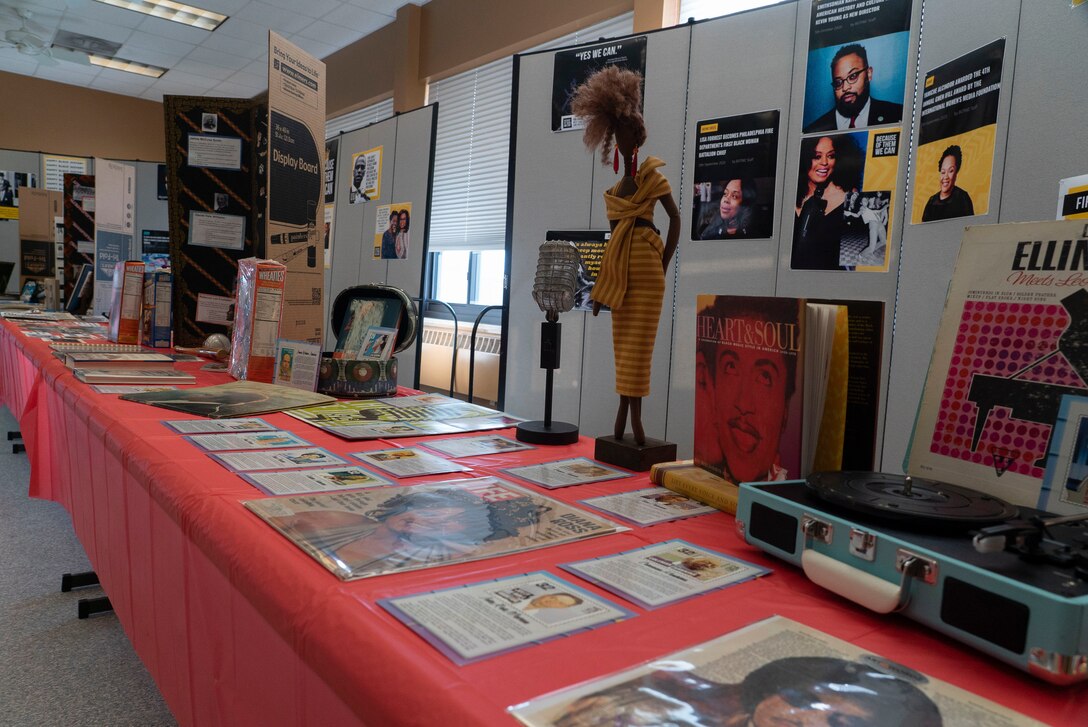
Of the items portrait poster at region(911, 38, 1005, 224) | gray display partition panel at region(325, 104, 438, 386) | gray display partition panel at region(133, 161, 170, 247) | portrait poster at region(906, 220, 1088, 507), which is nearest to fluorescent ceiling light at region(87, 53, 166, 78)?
gray display partition panel at region(133, 161, 170, 247)

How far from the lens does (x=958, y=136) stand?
2.17m

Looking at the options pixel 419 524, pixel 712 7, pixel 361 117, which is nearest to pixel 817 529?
pixel 419 524

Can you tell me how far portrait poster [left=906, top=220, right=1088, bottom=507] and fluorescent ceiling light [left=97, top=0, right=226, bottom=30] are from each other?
23.3 feet

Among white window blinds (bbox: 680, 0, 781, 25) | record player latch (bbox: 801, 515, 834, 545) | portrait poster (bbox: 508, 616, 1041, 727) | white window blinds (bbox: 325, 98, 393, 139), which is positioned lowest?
portrait poster (bbox: 508, 616, 1041, 727)

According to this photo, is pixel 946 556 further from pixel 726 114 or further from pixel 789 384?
pixel 726 114

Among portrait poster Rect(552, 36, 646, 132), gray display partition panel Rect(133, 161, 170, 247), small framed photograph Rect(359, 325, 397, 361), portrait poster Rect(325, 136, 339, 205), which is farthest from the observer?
gray display partition panel Rect(133, 161, 170, 247)

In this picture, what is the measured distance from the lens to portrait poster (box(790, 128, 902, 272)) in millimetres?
2434

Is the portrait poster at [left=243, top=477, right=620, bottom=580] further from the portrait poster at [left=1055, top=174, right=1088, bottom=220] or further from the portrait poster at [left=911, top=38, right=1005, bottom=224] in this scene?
the portrait poster at [left=911, top=38, right=1005, bottom=224]

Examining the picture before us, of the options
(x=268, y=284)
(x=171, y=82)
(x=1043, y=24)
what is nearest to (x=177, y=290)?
(x=268, y=284)

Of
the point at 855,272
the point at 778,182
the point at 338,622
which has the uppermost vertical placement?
the point at 778,182

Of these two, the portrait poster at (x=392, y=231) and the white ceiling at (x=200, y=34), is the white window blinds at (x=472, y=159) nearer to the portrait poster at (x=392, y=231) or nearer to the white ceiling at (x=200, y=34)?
the portrait poster at (x=392, y=231)

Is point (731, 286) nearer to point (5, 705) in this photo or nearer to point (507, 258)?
point (507, 258)

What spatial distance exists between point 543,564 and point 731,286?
2.40 m

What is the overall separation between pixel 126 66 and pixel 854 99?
8.38 metres
